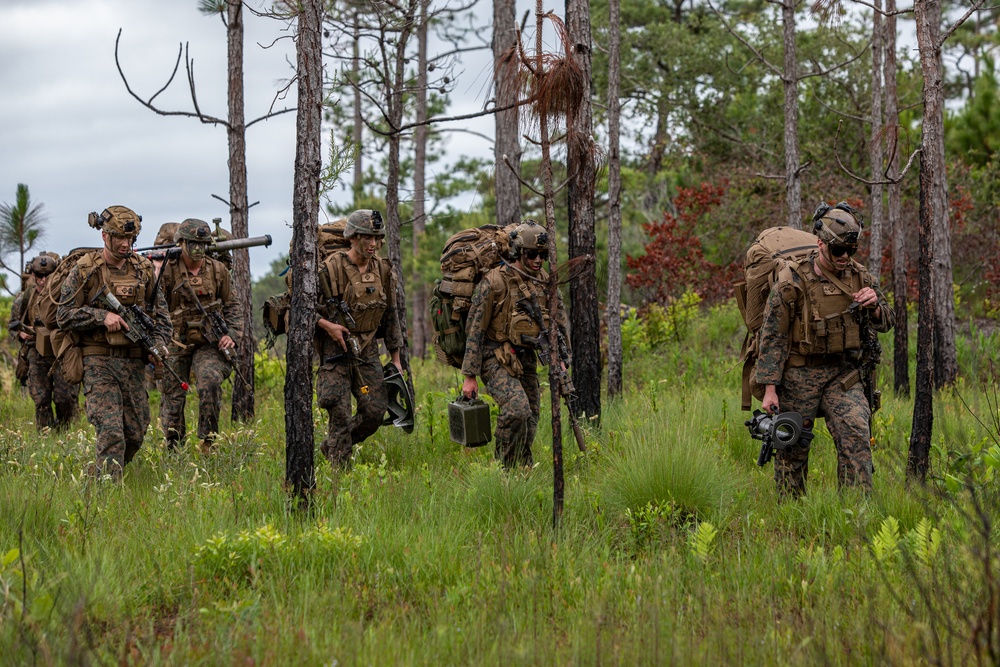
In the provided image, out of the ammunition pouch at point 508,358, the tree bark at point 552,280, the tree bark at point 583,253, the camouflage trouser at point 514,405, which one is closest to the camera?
the tree bark at point 552,280

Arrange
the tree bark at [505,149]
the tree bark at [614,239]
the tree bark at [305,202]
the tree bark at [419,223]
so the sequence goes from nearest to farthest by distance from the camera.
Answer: the tree bark at [305,202], the tree bark at [505,149], the tree bark at [614,239], the tree bark at [419,223]

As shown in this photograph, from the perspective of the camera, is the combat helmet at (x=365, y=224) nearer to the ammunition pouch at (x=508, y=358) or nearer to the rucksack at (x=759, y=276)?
the ammunition pouch at (x=508, y=358)

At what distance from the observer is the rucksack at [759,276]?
6219 mm

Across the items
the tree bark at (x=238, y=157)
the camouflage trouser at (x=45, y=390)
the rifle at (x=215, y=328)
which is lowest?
the camouflage trouser at (x=45, y=390)

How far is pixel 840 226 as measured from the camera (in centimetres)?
558

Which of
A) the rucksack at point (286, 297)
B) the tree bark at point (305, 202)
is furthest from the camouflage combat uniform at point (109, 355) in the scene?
the tree bark at point (305, 202)

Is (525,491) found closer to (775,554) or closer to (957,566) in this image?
(775,554)

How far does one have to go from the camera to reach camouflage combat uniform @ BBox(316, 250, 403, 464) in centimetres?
723

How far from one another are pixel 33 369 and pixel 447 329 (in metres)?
6.67

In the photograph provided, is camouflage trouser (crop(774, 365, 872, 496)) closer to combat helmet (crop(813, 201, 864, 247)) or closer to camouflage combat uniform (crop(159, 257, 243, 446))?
combat helmet (crop(813, 201, 864, 247))

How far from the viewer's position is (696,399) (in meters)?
8.73

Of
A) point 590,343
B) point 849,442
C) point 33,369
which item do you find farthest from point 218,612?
point 33,369

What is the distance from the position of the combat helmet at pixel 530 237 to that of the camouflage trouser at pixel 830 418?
6.40 feet

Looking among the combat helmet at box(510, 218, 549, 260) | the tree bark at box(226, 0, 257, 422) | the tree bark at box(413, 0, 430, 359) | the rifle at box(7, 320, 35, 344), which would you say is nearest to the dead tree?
the tree bark at box(226, 0, 257, 422)
